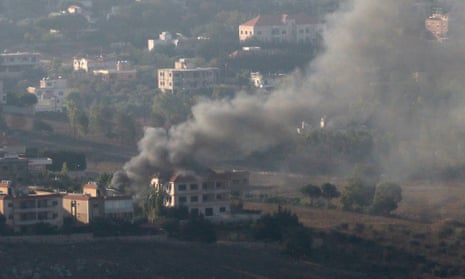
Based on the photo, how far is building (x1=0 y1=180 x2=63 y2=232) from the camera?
155ft

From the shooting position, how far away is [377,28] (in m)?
58.5

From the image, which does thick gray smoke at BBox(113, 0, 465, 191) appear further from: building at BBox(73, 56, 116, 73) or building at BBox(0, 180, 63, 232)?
building at BBox(73, 56, 116, 73)

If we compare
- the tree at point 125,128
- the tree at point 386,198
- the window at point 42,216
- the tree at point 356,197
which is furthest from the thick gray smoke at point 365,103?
the tree at point 125,128

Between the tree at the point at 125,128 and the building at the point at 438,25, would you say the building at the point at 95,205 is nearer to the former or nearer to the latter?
the tree at the point at 125,128

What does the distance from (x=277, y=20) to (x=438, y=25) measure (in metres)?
24.0

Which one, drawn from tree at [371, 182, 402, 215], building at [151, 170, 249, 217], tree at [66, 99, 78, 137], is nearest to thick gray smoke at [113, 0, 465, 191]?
building at [151, 170, 249, 217]

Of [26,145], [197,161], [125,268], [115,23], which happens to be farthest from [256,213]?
[115,23]

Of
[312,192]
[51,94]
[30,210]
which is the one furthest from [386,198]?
[51,94]

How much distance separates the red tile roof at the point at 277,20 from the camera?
90.6 m

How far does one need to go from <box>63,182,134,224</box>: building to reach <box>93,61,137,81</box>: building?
107 ft

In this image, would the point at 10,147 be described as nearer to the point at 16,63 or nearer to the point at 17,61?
the point at 16,63

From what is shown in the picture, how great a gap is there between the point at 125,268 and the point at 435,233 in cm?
978

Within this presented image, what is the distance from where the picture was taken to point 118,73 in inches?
3214

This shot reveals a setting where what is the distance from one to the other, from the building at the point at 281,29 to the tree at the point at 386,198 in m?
35.7
